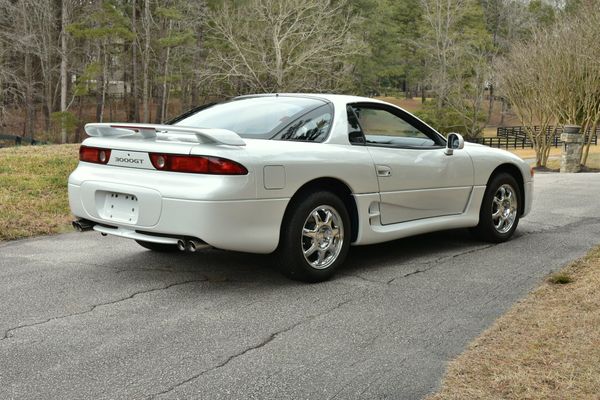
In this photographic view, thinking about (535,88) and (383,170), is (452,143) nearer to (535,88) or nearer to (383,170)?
(383,170)

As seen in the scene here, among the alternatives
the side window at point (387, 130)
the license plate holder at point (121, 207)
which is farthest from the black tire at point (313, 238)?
the license plate holder at point (121, 207)

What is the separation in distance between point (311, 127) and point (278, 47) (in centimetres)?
3011

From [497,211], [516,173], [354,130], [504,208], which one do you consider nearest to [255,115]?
[354,130]

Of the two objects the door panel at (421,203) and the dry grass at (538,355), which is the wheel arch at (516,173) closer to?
the door panel at (421,203)

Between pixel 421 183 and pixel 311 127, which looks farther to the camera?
pixel 421 183

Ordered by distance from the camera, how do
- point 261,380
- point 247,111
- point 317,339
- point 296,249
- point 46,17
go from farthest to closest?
point 46,17 → point 247,111 → point 296,249 → point 317,339 → point 261,380

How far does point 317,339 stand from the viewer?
3832 mm

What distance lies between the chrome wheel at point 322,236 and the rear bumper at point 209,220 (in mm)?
318

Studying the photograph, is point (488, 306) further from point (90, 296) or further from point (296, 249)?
point (90, 296)

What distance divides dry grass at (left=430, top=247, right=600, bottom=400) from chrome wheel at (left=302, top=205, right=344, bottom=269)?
4.79 feet

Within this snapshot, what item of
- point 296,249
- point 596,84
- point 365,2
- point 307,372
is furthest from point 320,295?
point 365,2

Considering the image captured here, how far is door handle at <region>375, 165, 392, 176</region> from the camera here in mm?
5453

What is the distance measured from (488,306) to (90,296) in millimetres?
2857

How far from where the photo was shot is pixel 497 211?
6738 millimetres
